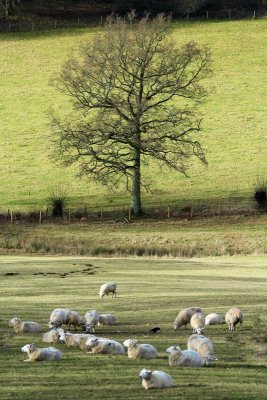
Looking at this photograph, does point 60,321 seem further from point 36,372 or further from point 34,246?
point 34,246

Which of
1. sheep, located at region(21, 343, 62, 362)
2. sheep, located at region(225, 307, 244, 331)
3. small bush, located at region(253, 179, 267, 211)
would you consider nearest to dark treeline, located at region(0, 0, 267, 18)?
small bush, located at region(253, 179, 267, 211)

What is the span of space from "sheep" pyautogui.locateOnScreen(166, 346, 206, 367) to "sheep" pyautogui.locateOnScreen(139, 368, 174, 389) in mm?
1785

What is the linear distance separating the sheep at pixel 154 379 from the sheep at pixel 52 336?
4.83 meters

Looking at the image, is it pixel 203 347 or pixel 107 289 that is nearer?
pixel 203 347

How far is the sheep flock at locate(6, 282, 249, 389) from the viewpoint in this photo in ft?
66.5

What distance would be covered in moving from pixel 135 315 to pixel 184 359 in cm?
860

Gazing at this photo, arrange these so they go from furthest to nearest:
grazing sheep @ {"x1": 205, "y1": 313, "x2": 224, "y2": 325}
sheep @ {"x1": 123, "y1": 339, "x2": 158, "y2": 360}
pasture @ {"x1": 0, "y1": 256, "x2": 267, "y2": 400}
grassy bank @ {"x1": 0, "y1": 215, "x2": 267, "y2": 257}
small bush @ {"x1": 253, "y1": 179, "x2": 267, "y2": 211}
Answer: small bush @ {"x1": 253, "y1": 179, "x2": 267, "y2": 211}, grassy bank @ {"x1": 0, "y1": 215, "x2": 267, "y2": 257}, grazing sheep @ {"x1": 205, "y1": 313, "x2": 224, "y2": 325}, sheep @ {"x1": 123, "y1": 339, "x2": 158, "y2": 360}, pasture @ {"x1": 0, "y1": 256, "x2": 267, "y2": 400}

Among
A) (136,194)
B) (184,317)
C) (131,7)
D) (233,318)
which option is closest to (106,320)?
(184,317)

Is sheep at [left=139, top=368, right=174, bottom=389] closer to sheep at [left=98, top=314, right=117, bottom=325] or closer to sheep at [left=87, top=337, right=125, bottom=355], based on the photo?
sheep at [left=87, top=337, right=125, bottom=355]

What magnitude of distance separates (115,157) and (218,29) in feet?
143

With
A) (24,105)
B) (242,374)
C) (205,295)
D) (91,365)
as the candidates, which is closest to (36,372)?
(91,365)

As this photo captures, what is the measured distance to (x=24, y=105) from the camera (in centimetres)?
9888

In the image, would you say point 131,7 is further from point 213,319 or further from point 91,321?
point 91,321

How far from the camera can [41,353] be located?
20734 mm
